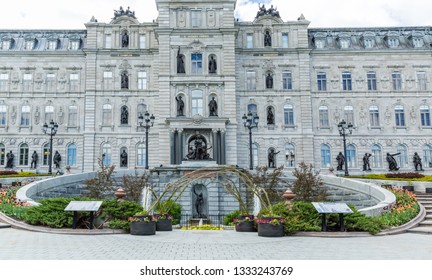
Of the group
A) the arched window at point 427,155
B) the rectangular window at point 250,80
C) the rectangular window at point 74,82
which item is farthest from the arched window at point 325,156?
the rectangular window at point 74,82

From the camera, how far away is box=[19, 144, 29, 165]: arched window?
4559 centimetres

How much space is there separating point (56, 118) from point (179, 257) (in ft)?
130

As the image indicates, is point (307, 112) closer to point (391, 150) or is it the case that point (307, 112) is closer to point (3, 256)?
point (391, 150)

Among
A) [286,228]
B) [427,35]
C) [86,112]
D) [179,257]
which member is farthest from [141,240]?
[427,35]

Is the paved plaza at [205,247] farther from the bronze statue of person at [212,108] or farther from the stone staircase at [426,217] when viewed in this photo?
the bronze statue of person at [212,108]

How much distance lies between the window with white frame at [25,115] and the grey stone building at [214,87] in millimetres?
105

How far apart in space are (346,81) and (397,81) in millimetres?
5487

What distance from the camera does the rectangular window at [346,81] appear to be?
48.2m

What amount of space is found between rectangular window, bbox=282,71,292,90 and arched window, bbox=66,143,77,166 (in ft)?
75.2

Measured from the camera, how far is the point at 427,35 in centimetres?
5025

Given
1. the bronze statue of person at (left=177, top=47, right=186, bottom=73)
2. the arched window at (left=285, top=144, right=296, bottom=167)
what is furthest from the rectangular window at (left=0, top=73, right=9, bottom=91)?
the arched window at (left=285, top=144, right=296, bottom=167)

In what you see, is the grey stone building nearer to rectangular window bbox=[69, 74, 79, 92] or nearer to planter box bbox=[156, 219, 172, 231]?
rectangular window bbox=[69, 74, 79, 92]

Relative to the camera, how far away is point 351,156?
4644 cm

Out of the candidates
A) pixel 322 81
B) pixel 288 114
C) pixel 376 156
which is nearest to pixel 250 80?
pixel 288 114
